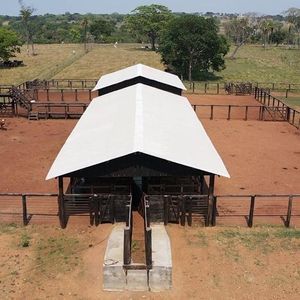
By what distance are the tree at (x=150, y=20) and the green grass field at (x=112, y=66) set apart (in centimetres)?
1151

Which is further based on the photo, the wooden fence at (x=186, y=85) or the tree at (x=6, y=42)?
the tree at (x=6, y=42)

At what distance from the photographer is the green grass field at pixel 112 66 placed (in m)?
48.7

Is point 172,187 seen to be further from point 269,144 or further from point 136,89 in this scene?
point 269,144

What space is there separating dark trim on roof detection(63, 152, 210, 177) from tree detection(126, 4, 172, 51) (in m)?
68.4

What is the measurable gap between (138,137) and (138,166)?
944 mm

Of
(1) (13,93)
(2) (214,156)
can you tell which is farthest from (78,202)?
(1) (13,93)

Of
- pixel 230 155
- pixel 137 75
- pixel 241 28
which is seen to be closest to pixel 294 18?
pixel 241 28

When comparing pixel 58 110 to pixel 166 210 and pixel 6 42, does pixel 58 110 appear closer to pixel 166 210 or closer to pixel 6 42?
pixel 166 210

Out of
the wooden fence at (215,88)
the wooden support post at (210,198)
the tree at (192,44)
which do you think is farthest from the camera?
the tree at (192,44)

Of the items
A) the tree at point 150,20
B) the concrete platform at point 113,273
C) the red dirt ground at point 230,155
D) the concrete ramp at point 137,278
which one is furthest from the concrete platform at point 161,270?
the tree at point 150,20

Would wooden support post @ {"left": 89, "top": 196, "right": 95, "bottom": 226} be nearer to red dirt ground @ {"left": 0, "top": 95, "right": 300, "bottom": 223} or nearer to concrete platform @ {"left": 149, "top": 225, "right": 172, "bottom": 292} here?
red dirt ground @ {"left": 0, "top": 95, "right": 300, "bottom": 223}

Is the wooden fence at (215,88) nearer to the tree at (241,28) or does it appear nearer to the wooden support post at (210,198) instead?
the wooden support post at (210,198)

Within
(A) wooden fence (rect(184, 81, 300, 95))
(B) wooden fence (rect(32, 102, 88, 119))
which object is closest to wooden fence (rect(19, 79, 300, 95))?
(A) wooden fence (rect(184, 81, 300, 95))

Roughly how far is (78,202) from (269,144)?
1217cm
